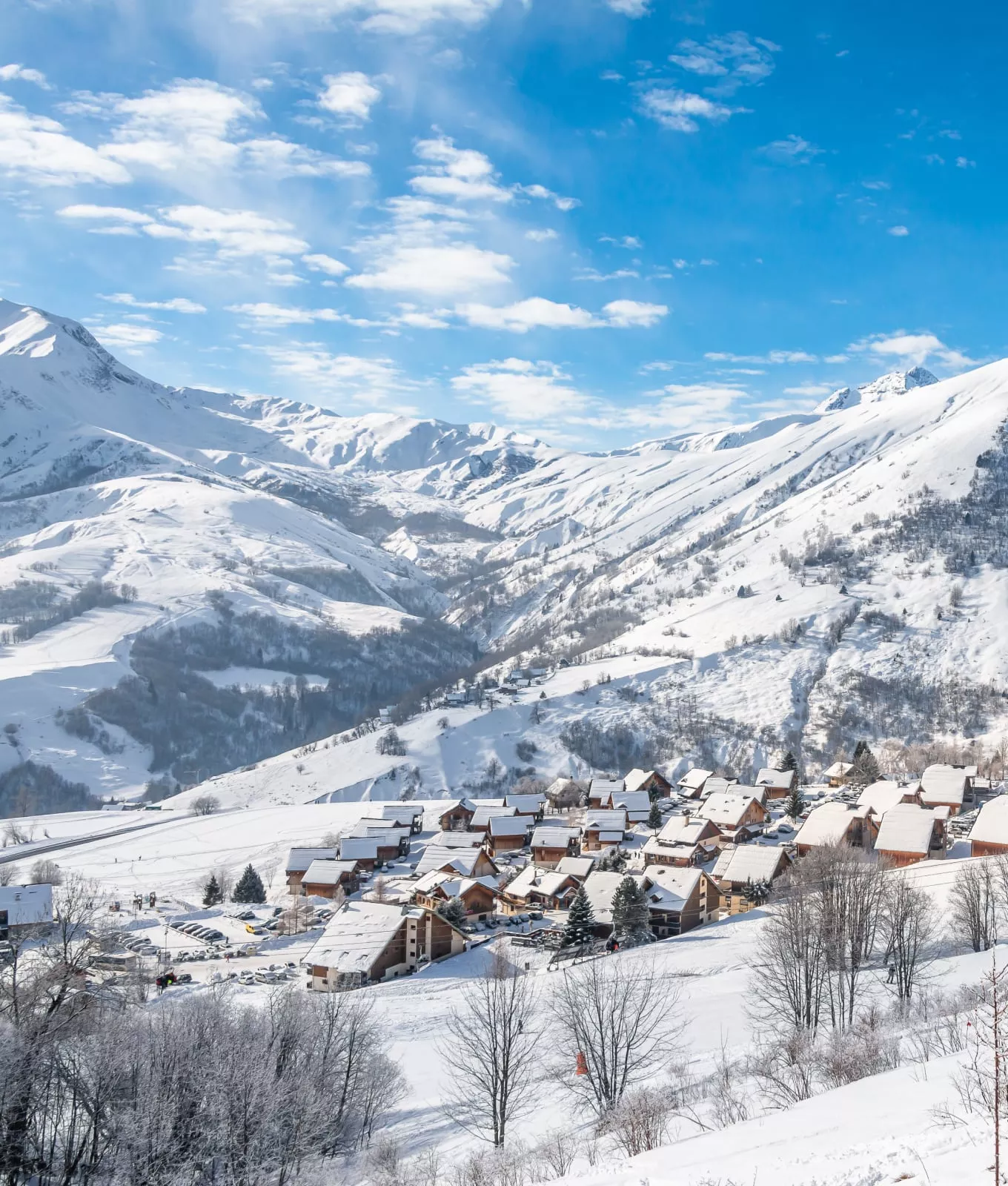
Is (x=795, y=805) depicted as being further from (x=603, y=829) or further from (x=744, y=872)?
(x=744, y=872)

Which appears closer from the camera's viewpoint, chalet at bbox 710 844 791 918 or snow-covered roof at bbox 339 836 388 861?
chalet at bbox 710 844 791 918

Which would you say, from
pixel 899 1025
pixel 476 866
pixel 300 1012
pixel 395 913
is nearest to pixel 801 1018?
pixel 899 1025

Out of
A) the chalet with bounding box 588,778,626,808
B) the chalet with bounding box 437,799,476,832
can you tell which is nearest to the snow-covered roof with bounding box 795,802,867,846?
the chalet with bounding box 588,778,626,808

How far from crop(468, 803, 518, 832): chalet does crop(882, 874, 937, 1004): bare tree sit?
151ft

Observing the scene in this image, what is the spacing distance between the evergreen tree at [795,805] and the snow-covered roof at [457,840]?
24812 millimetres

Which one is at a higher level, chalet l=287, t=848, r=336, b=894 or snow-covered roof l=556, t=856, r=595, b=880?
snow-covered roof l=556, t=856, r=595, b=880

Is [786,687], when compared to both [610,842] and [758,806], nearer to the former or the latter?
[758,806]

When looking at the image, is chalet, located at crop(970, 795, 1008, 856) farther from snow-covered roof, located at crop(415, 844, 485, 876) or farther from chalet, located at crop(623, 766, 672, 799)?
chalet, located at crop(623, 766, 672, 799)

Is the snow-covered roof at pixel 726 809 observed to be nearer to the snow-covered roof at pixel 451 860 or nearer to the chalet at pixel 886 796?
the chalet at pixel 886 796

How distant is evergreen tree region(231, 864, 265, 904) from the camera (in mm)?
62750

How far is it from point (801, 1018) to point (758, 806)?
156ft

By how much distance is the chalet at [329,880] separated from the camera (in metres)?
63.3

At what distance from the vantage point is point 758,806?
72.9 meters

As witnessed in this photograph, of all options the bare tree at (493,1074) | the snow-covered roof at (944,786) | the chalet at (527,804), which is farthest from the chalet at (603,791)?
the bare tree at (493,1074)
